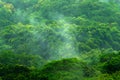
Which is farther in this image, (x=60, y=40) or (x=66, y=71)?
(x=60, y=40)

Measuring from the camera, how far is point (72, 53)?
40.6 meters

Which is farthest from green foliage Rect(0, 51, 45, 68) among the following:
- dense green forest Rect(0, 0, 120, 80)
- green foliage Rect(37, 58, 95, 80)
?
green foliage Rect(37, 58, 95, 80)

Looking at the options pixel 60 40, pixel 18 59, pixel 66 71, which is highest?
pixel 60 40

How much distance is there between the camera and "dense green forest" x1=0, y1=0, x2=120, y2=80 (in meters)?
26.0

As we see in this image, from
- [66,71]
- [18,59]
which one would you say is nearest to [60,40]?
[18,59]

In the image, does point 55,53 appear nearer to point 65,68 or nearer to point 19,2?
point 65,68

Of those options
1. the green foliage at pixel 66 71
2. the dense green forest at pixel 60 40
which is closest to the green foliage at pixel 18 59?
the dense green forest at pixel 60 40

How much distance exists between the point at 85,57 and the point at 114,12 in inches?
922

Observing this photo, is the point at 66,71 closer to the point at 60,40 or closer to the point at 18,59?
the point at 18,59

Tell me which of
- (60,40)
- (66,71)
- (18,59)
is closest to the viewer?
(66,71)

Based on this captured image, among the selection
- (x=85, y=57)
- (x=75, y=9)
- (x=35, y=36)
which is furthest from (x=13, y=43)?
(x=75, y=9)

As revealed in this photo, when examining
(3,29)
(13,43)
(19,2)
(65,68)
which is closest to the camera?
(65,68)

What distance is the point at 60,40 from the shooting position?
4441 centimetres

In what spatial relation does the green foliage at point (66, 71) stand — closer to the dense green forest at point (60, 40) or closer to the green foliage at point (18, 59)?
the dense green forest at point (60, 40)
